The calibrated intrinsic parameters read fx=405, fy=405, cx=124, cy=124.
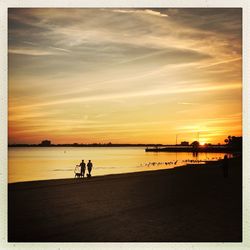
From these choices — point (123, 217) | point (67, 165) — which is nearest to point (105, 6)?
point (123, 217)

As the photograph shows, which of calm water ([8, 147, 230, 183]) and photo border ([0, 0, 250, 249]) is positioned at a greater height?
photo border ([0, 0, 250, 249])

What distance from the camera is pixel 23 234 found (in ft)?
14.7

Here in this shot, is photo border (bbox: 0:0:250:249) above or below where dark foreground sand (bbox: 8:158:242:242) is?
above

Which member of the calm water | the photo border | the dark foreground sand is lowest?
the calm water

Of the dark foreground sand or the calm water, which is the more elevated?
the dark foreground sand

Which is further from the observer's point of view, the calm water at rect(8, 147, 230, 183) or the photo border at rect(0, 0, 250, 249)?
the calm water at rect(8, 147, 230, 183)

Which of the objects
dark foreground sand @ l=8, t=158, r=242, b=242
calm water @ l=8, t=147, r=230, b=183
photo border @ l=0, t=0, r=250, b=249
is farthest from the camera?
calm water @ l=8, t=147, r=230, b=183

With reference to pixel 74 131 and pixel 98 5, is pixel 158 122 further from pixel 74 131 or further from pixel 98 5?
pixel 98 5

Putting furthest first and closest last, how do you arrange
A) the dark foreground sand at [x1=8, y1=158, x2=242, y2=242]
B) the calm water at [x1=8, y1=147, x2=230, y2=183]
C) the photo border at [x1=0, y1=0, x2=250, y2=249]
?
the calm water at [x1=8, y1=147, x2=230, y2=183] < the photo border at [x1=0, y1=0, x2=250, y2=249] < the dark foreground sand at [x1=8, y1=158, x2=242, y2=242]

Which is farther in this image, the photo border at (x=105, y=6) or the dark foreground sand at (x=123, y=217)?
the photo border at (x=105, y=6)

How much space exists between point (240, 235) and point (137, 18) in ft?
9.56

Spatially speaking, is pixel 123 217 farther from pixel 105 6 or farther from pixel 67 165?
Result: pixel 67 165

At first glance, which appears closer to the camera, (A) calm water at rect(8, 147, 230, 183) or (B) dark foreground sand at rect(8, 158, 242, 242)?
(B) dark foreground sand at rect(8, 158, 242, 242)
